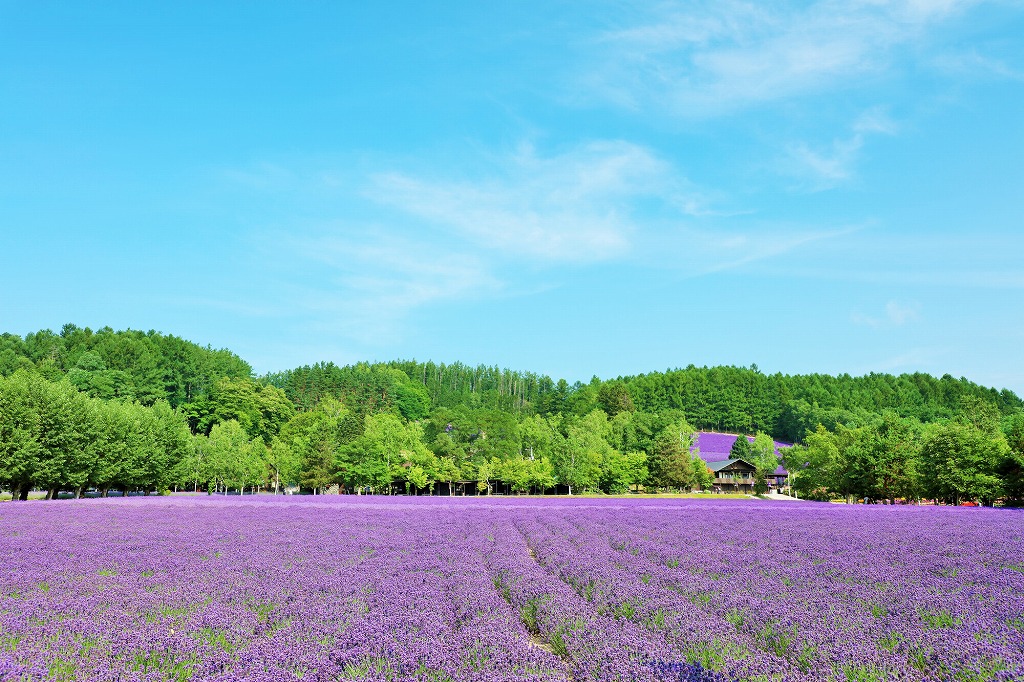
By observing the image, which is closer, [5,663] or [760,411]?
[5,663]

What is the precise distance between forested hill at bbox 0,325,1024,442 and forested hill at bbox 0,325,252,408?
17 centimetres

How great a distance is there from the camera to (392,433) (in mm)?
85000

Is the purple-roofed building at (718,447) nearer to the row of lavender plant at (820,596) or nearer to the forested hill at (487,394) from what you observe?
the forested hill at (487,394)

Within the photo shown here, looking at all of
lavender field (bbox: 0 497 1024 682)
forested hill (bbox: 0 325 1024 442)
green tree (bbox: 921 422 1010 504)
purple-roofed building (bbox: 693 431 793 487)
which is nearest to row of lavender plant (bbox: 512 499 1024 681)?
lavender field (bbox: 0 497 1024 682)

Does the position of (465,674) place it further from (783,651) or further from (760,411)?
(760,411)

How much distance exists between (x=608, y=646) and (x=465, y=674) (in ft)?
6.01

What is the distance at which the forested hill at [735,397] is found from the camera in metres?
149

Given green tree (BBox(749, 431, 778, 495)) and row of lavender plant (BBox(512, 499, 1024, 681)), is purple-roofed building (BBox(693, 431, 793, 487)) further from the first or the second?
row of lavender plant (BBox(512, 499, 1024, 681))

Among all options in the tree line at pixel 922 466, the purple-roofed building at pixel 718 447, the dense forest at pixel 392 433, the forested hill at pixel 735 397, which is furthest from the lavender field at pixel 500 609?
the forested hill at pixel 735 397

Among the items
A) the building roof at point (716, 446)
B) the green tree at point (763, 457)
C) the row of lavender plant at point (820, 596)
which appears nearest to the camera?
the row of lavender plant at point (820, 596)

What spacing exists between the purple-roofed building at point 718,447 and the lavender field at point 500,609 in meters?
111

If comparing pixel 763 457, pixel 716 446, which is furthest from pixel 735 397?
pixel 763 457

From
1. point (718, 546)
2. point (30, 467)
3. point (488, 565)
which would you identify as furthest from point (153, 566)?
point (30, 467)

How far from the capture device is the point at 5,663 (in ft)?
22.4
